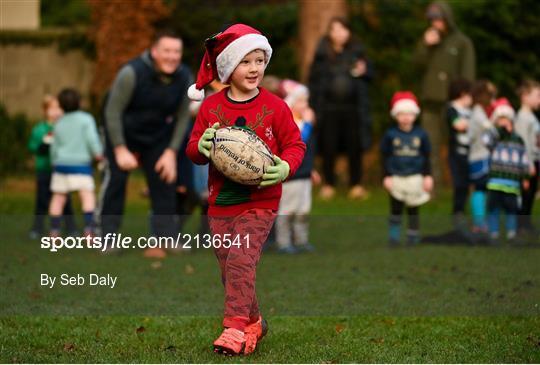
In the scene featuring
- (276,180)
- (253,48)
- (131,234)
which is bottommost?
(131,234)

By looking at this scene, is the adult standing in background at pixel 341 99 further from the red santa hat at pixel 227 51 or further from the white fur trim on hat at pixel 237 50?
the white fur trim on hat at pixel 237 50

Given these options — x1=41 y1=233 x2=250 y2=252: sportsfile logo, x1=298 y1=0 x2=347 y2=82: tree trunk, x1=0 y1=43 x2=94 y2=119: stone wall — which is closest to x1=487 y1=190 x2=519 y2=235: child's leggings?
x1=41 y1=233 x2=250 y2=252: sportsfile logo

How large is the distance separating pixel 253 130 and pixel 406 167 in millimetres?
5051

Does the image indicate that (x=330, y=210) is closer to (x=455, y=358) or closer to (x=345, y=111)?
(x=345, y=111)

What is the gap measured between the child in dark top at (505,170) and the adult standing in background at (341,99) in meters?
3.59

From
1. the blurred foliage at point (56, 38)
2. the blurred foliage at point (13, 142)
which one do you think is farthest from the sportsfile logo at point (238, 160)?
the blurred foliage at point (56, 38)

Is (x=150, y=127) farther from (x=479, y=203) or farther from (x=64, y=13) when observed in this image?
(x=64, y=13)

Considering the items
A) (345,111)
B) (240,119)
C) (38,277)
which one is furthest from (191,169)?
(240,119)

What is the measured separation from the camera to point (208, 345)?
659 centimetres

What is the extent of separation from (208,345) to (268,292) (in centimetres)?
198

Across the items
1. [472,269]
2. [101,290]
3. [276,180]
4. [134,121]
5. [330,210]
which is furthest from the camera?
[330,210]

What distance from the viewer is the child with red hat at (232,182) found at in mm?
6297

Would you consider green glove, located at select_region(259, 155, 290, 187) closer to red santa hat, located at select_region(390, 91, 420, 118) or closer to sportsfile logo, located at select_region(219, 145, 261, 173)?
sportsfile logo, located at select_region(219, 145, 261, 173)

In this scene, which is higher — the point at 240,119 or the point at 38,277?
the point at 240,119
